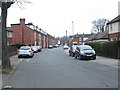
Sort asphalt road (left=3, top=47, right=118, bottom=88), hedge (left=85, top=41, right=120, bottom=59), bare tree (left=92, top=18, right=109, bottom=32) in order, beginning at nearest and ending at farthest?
asphalt road (left=3, top=47, right=118, bottom=88), hedge (left=85, top=41, right=120, bottom=59), bare tree (left=92, top=18, right=109, bottom=32)

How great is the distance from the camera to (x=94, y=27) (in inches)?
4023

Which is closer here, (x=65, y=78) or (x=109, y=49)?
(x=65, y=78)

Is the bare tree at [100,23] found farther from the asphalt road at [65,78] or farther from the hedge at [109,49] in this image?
the asphalt road at [65,78]

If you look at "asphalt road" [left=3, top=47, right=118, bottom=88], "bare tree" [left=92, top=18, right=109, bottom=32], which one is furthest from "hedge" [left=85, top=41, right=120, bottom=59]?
"bare tree" [left=92, top=18, right=109, bottom=32]

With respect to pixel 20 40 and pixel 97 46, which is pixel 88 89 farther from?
pixel 20 40

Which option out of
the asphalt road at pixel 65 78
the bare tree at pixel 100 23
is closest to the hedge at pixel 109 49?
the asphalt road at pixel 65 78

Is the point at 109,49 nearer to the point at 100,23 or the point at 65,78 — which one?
the point at 65,78

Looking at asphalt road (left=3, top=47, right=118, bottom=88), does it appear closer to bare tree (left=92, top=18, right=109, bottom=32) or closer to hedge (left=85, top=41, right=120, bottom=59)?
hedge (left=85, top=41, right=120, bottom=59)

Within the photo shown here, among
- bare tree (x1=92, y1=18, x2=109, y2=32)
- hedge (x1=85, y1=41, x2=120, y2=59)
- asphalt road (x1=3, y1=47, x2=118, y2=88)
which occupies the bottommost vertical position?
asphalt road (x1=3, y1=47, x2=118, y2=88)

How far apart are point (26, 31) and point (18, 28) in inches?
125

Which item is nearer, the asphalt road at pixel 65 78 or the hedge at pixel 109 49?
the asphalt road at pixel 65 78

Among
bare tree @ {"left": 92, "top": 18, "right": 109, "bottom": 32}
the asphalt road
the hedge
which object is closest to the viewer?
the asphalt road

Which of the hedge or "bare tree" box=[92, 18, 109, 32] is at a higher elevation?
"bare tree" box=[92, 18, 109, 32]

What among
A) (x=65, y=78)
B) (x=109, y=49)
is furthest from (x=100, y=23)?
(x=65, y=78)
